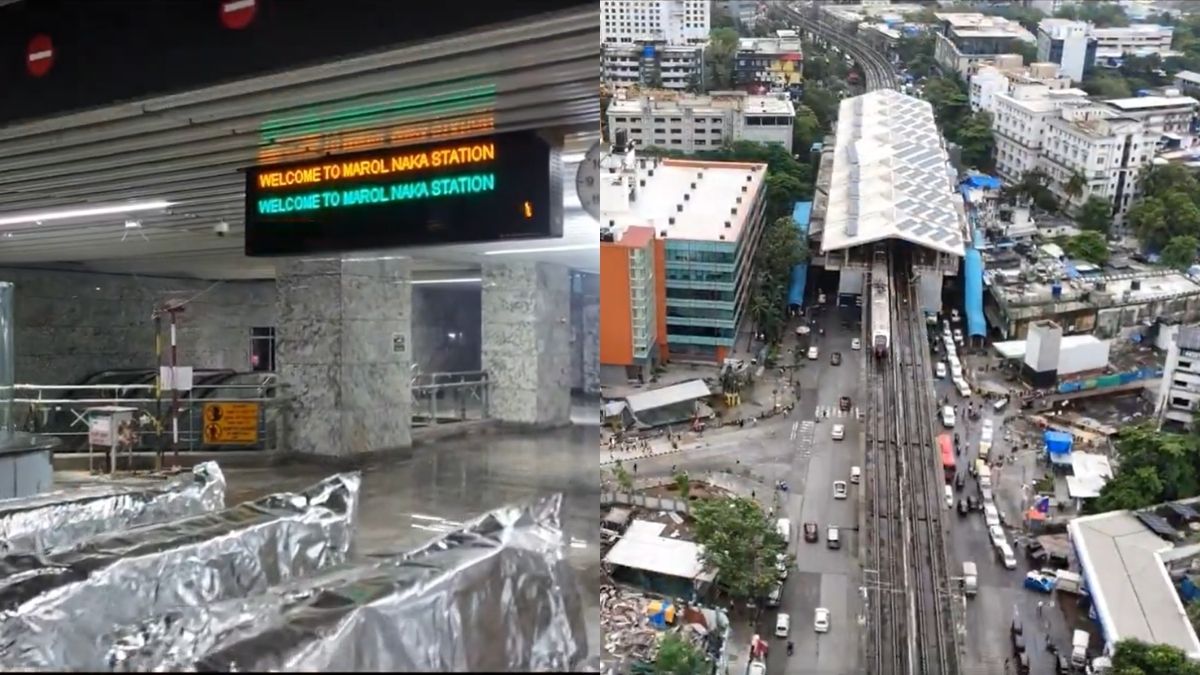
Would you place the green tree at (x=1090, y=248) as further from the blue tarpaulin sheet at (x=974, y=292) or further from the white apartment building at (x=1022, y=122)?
the white apartment building at (x=1022, y=122)

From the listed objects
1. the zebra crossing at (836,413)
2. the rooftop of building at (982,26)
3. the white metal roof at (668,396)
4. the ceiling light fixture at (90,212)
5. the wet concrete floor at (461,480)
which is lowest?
the zebra crossing at (836,413)

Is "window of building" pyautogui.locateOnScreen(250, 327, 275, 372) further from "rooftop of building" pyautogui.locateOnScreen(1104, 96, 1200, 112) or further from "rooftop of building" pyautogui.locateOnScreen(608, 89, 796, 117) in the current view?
"rooftop of building" pyautogui.locateOnScreen(1104, 96, 1200, 112)

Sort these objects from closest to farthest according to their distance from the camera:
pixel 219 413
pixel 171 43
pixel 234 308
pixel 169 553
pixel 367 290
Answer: pixel 169 553 < pixel 171 43 < pixel 367 290 < pixel 219 413 < pixel 234 308

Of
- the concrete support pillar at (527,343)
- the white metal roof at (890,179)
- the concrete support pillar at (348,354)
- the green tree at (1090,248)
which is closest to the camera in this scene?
the concrete support pillar at (527,343)

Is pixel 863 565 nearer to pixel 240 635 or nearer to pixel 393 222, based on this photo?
pixel 393 222

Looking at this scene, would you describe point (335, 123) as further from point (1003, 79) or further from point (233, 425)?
point (1003, 79)

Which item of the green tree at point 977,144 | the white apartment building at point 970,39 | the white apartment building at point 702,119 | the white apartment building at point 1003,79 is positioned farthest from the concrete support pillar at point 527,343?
the white apartment building at point 970,39

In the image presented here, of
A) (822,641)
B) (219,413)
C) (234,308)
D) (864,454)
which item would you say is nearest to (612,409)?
(864,454)

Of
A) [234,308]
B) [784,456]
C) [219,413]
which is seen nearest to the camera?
[219,413]

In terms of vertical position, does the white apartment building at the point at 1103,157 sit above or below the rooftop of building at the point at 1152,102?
below
